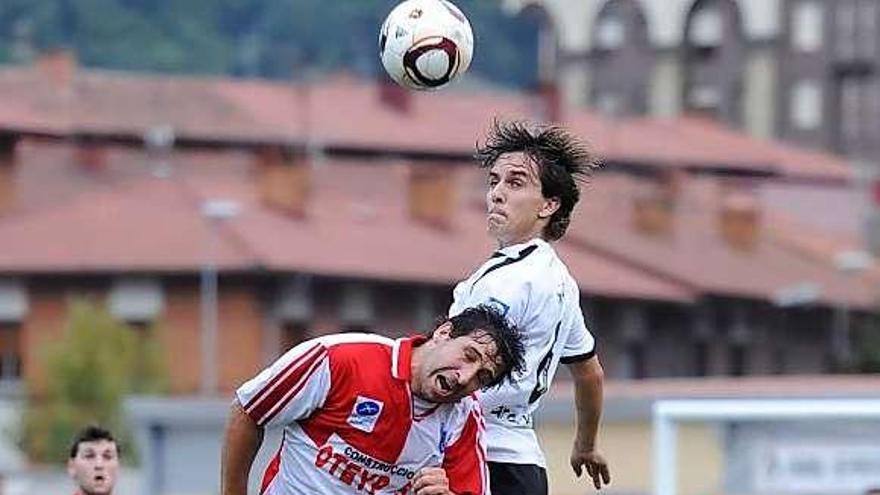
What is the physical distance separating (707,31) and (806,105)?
14.5ft

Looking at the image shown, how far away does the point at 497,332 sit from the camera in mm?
7402

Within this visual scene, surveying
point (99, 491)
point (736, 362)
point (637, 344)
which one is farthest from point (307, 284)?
point (99, 491)

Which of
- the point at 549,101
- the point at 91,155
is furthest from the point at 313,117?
the point at 91,155

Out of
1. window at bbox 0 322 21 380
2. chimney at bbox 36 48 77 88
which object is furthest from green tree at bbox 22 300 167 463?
chimney at bbox 36 48 77 88

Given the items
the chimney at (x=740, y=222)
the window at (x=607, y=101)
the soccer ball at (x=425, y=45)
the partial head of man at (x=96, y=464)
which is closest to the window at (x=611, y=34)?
the window at (x=607, y=101)

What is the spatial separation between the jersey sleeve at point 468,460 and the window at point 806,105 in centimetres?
8867

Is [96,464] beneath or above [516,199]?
beneath

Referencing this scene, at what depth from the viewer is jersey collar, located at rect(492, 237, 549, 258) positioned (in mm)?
8344

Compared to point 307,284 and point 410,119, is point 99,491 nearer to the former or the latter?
point 307,284

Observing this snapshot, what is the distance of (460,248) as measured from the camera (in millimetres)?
58719

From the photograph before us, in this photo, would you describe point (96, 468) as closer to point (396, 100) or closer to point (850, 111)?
point (396, 100)

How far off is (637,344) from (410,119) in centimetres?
1576

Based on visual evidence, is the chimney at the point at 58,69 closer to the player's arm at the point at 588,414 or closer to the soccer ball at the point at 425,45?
the soccer ball at the point at 425,45

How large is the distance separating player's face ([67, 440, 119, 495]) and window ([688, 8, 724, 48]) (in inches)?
3247
